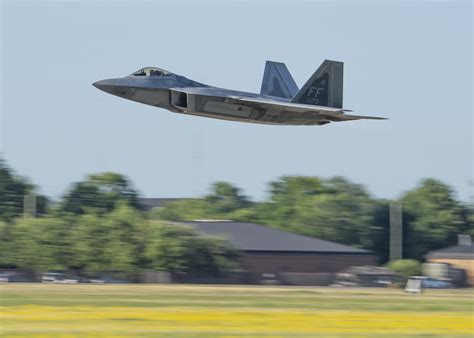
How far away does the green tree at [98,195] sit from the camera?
8862 centimetres

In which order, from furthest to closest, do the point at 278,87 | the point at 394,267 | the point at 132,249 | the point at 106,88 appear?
the point at 394,267 → the point at 132,249 → the point at 278,87 → the point at 106,88

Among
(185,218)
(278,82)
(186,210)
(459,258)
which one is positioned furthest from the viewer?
(186,210)

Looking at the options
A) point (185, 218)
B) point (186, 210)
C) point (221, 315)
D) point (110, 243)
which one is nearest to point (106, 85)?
point (221, 315)

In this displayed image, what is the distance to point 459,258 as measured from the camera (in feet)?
241

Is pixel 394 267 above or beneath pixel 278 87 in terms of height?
beneath

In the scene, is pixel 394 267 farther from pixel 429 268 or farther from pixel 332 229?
pixel 332 229

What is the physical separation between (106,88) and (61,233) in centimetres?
3866

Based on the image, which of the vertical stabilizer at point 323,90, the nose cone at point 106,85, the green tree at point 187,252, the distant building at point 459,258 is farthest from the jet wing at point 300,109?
the distant building at point 459,258

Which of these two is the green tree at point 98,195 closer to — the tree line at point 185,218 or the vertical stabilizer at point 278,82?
the tree line at point 185,218

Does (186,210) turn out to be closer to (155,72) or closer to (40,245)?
(40,245)

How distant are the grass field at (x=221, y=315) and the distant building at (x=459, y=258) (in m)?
34.1

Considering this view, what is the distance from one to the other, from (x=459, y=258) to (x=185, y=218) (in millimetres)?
43141

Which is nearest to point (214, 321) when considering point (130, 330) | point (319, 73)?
point (130, 330)

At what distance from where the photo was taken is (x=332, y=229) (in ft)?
293
